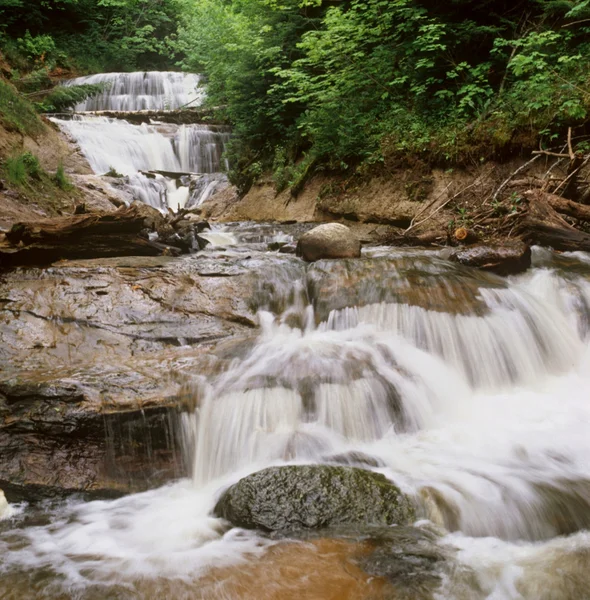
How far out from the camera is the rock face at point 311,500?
2.91 metres

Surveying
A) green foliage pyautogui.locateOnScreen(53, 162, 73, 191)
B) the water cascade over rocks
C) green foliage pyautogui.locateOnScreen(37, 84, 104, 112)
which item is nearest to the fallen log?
the water cascade over rocks

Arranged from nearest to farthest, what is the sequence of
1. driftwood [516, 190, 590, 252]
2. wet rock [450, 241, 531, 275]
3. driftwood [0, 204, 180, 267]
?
driftwood [0, 204, 180, 267]
wet rock [450, 241, 531, 275]
driftwood [516, 190, 590, 252]

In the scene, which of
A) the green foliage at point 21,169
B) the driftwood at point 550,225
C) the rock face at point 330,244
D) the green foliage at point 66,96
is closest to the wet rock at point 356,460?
the rock face at point 330,244

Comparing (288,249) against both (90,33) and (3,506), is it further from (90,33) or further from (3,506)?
(90,33)

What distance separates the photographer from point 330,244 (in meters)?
6.57

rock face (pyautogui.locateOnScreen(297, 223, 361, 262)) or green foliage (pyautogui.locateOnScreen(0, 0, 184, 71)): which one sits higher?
green foliage (pyautogui.locateOnScreen(0, 0, 184, 71))

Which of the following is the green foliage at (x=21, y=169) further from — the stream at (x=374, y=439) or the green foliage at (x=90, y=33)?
the green foliage at (x=90, y=33)

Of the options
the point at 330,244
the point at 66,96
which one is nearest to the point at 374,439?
the point at 330,244

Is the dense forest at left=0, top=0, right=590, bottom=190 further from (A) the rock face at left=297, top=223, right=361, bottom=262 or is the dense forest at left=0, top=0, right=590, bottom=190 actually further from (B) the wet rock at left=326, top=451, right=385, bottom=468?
(B) the wet rock at left=326, top=451, right=385, bottom=468

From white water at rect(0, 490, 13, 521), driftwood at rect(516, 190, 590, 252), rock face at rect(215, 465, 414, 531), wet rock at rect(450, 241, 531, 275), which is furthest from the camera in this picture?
driftwood at rect(516, 190, 590, 252)

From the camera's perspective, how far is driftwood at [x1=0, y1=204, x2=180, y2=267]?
17.1 feet

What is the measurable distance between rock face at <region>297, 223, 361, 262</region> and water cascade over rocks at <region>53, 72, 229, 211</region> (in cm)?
571

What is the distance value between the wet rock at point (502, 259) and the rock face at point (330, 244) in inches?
57.0

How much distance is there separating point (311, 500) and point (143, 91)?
836 inches
